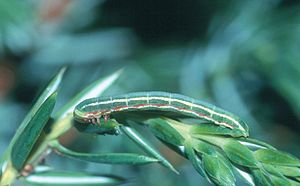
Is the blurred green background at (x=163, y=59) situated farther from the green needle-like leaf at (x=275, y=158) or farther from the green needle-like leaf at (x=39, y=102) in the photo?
the green needle-like leaf at (x=275, y=158)

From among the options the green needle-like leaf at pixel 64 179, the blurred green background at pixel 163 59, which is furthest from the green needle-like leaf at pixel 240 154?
the blurred green background at pixel 163 59

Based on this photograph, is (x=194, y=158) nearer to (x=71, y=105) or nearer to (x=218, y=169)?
(x=218, y=169)

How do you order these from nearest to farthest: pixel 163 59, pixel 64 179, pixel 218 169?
pixel 218 169
pixel 64 179
pixel 163 59

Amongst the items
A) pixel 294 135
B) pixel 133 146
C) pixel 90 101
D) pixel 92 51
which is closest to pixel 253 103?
pixel 294 135

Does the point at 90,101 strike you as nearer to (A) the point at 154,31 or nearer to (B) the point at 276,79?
(B) the point at 276,79

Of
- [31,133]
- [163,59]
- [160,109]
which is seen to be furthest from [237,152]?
[163,59]

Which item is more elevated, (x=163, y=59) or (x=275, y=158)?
(x=163, y=59)
